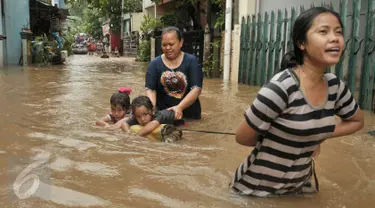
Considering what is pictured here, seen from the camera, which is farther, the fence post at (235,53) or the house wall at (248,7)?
the fence post at (235,53)

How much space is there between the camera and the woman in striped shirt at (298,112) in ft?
6.23

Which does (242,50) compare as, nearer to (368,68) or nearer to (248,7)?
(248,7)

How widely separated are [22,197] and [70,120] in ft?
8.53

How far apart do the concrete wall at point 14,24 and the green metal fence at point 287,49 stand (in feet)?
34.0

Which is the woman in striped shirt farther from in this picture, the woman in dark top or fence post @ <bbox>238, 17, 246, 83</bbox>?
fence post @ <bbox>238, 17, 246, 83</bbox>

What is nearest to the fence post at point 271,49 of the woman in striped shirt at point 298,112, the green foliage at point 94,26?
the woman in striped shirt at point 298,112

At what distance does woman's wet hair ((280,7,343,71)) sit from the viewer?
1906mm

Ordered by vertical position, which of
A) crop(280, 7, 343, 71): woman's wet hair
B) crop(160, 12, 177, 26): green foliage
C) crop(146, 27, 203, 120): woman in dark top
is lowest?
crop(146, 27, 203, 120): woman in dark top

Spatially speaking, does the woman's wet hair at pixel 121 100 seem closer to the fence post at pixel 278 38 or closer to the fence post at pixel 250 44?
the fence post at pixel 278 38

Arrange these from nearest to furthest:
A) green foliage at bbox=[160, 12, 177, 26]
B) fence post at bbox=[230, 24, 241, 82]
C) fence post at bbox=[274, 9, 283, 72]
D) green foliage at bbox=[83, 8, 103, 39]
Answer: fence post at bbox=[274, 9, 283, 72]
fence post at bbox=[230, 24, 241, 82]
green foliage at bbox=[160, 12, 177, 26]
green foliage at bbox=[83, 8, 103, 39]

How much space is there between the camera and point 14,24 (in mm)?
16328

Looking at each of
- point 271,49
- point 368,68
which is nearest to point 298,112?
point 368,68

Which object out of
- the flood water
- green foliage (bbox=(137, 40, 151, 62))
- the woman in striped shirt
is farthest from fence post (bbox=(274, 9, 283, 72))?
green foliage (bbox=(137, 40, 151, 62))

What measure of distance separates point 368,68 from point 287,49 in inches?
90.4
